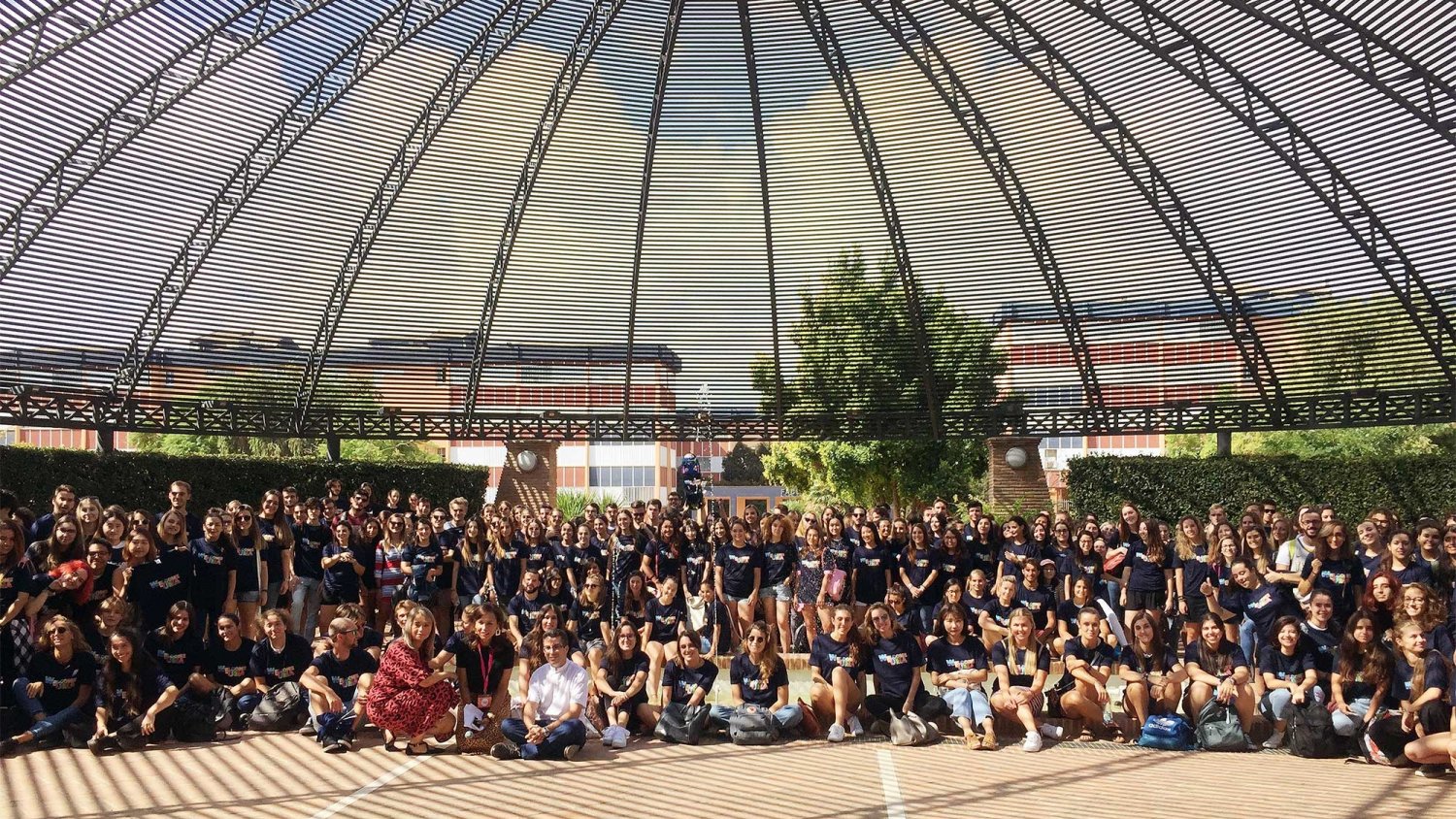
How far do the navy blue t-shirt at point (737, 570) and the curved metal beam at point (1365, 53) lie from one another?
9008 millimetres

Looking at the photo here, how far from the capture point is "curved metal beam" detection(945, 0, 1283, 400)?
1816 cm

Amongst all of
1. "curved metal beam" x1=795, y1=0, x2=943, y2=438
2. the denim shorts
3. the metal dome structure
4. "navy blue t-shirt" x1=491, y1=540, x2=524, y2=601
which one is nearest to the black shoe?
"navy blue t-shirt" x1=491, y1=540, x2=524, y2=601

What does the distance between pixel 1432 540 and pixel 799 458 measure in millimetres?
27497

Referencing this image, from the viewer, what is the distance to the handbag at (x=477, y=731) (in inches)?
419

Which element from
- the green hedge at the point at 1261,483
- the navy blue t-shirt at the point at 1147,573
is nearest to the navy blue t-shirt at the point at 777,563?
the navy blue t-shirt at the point at 1147,573

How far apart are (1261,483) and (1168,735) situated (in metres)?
13.4

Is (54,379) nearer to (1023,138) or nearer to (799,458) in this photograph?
(1023,138)

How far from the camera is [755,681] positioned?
11570mm

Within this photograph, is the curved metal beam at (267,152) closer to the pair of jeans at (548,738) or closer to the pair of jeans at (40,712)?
the pair of jeans at (40,712)

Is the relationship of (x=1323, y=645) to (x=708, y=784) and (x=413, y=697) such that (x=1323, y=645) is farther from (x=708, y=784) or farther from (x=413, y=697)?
(x=413, y=697)

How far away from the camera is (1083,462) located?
2473 centimetres

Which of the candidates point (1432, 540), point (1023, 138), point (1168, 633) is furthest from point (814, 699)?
point (1023, 138)

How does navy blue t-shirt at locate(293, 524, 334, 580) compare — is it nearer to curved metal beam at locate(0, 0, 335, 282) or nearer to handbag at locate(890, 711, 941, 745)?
handbag at locate(890, 711, 941, 745)

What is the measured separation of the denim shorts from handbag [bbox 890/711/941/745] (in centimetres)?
359
